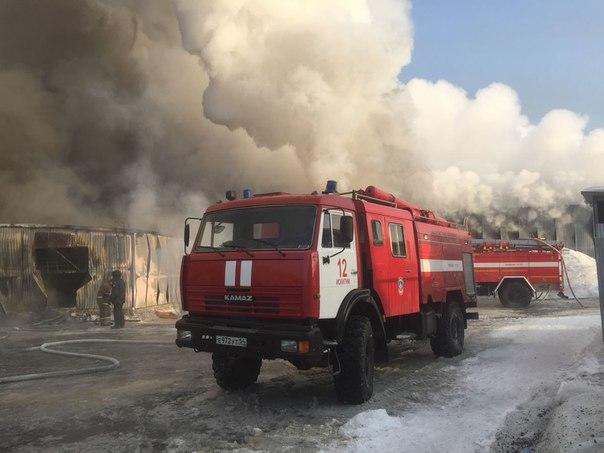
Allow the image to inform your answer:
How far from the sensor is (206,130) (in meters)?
20.7

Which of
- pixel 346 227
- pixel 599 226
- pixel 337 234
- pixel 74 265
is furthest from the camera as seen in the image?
pixel 74 265

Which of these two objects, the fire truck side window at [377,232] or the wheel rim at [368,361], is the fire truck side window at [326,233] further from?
the wheel rim at [368,361]

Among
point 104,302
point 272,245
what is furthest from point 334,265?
point 104,302

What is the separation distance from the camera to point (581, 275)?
23.1 m

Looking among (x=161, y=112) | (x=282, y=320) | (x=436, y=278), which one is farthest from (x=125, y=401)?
(x=161, y=112)

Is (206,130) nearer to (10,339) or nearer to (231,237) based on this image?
(10,339)

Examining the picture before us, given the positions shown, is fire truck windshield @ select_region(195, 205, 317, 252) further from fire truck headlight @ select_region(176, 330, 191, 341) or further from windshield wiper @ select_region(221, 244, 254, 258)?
fire truck headlight @ select_region(176, 330, 191, 341)

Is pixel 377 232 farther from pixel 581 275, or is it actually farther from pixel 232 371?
pixel 581 275

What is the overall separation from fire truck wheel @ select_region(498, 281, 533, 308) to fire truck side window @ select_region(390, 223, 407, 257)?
12.9 meters

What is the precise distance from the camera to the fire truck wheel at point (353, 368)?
581 cm

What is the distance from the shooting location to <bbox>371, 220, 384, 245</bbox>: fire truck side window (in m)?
6.72

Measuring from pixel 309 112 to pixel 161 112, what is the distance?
989 cm

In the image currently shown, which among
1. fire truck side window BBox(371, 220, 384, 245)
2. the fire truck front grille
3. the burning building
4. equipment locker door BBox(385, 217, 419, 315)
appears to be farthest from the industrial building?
the fire truck front grille

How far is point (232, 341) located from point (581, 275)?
22.1 m
